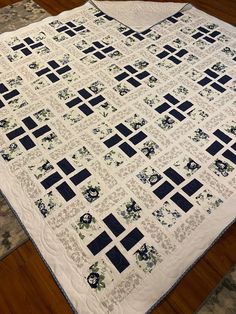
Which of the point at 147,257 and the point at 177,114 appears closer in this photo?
the point at 147,257

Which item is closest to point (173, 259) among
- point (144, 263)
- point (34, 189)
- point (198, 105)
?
point (144, 263)

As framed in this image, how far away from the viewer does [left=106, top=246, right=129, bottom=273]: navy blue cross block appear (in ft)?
3.08

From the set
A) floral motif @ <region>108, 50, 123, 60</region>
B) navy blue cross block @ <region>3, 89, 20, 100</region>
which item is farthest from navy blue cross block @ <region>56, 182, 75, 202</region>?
floral motif @ <region>108, 50, 123, 60</region>

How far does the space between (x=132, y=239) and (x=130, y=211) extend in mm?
101

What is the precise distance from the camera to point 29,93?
142cm

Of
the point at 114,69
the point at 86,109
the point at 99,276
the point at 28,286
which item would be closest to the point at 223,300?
the point at 99,276

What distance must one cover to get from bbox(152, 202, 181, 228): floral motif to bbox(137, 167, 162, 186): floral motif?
105 millimetres

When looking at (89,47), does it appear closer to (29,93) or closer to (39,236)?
(29,93)

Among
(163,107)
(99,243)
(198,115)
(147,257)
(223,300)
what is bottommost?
(223,300)

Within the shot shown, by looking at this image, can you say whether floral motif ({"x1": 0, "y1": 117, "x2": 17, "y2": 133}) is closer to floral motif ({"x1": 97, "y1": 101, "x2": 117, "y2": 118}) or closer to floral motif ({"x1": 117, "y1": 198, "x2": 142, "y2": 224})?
floral motif ({"x1": 97, "y1": 101, "x2": 117, "y2": 118})

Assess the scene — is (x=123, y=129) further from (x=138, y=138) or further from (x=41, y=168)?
(x=41, y=168)

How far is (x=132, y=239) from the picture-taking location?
993 mm

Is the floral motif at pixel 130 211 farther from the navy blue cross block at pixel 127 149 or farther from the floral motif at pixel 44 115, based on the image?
the floral motif at pixel 44 115

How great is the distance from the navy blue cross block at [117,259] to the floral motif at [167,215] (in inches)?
7.0
